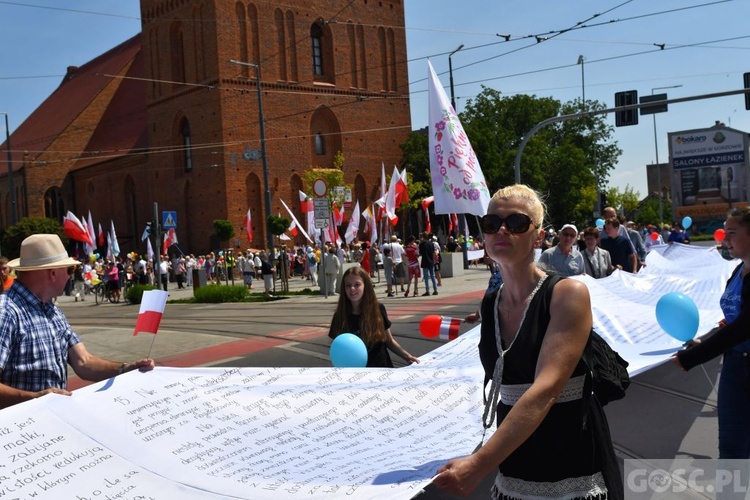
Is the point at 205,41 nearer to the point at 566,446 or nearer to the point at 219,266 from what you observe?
the point at 219,266

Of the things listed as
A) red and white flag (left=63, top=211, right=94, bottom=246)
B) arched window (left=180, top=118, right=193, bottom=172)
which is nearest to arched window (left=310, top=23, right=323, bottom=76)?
arched window (left=180, top=118, right=193, bottom=172)

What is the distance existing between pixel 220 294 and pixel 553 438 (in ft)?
80.2

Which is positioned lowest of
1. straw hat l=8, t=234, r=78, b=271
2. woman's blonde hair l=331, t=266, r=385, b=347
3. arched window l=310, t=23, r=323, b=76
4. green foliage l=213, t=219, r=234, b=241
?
woman's blonde hair l=331, t=266, r=385, b=347

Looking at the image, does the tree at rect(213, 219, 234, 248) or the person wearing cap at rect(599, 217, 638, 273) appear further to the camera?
the tree at rect(213, 219, 234, 248)

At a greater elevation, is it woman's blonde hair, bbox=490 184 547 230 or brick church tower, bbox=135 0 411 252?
brick church tower, bbox=135 0 411 252

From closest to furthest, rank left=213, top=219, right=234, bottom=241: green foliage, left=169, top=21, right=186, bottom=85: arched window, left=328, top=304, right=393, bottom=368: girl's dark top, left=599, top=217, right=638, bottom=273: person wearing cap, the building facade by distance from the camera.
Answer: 1. left=328, top=304, right=393, bottom=368: girl's dark top
2. left=599, top=217, right=638, bottom=273: person wearing cap
3. left=213, top=219, right=234, bottom=241: green foliage
4. the building facade
5. left=169, top=21, right=186, bottom=85: arched window

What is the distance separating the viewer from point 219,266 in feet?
128

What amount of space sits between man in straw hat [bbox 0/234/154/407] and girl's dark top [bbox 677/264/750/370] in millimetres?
3060

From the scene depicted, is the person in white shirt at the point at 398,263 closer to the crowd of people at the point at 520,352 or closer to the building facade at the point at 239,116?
the crowd of people at the point at 520,352

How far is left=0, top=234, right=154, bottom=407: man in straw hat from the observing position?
150 inches

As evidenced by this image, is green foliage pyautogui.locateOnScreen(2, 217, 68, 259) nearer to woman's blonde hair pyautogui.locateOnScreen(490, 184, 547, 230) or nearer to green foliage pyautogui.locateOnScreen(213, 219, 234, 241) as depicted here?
green foliage pyautogui.locateOnScreen(213, 219, 234, 241)

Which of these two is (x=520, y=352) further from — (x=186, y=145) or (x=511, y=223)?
(x=186, y=145)

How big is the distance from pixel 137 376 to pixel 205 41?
45468 millimetres

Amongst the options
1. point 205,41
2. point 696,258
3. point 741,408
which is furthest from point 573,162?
point 741,408
